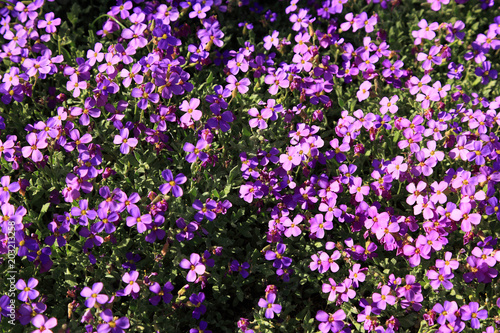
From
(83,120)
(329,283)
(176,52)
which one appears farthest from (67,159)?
(329,283)

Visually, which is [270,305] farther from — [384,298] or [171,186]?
[171,186]

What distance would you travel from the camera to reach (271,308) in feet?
12.5

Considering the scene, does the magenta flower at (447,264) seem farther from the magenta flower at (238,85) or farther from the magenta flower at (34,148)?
the magenta flower at (34,148)

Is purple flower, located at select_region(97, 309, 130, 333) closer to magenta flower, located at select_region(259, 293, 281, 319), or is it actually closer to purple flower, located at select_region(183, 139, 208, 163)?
magenta flower, located at select_region(259, 293, 281, 319)

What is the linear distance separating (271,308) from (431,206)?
1624 mm

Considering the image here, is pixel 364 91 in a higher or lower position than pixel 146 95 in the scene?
higher

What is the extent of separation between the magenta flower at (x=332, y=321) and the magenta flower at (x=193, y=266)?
1.03 m

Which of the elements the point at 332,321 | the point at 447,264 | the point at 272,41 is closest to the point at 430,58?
the point at 272,41

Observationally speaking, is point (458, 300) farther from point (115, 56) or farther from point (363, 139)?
point (115, 56)

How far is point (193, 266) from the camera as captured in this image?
377cm

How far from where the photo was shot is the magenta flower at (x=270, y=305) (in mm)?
3773

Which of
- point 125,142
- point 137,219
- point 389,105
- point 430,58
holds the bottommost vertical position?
point 137,219

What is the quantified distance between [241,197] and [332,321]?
1.28m

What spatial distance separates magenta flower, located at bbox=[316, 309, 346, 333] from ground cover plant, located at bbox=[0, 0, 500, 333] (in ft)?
0.04
